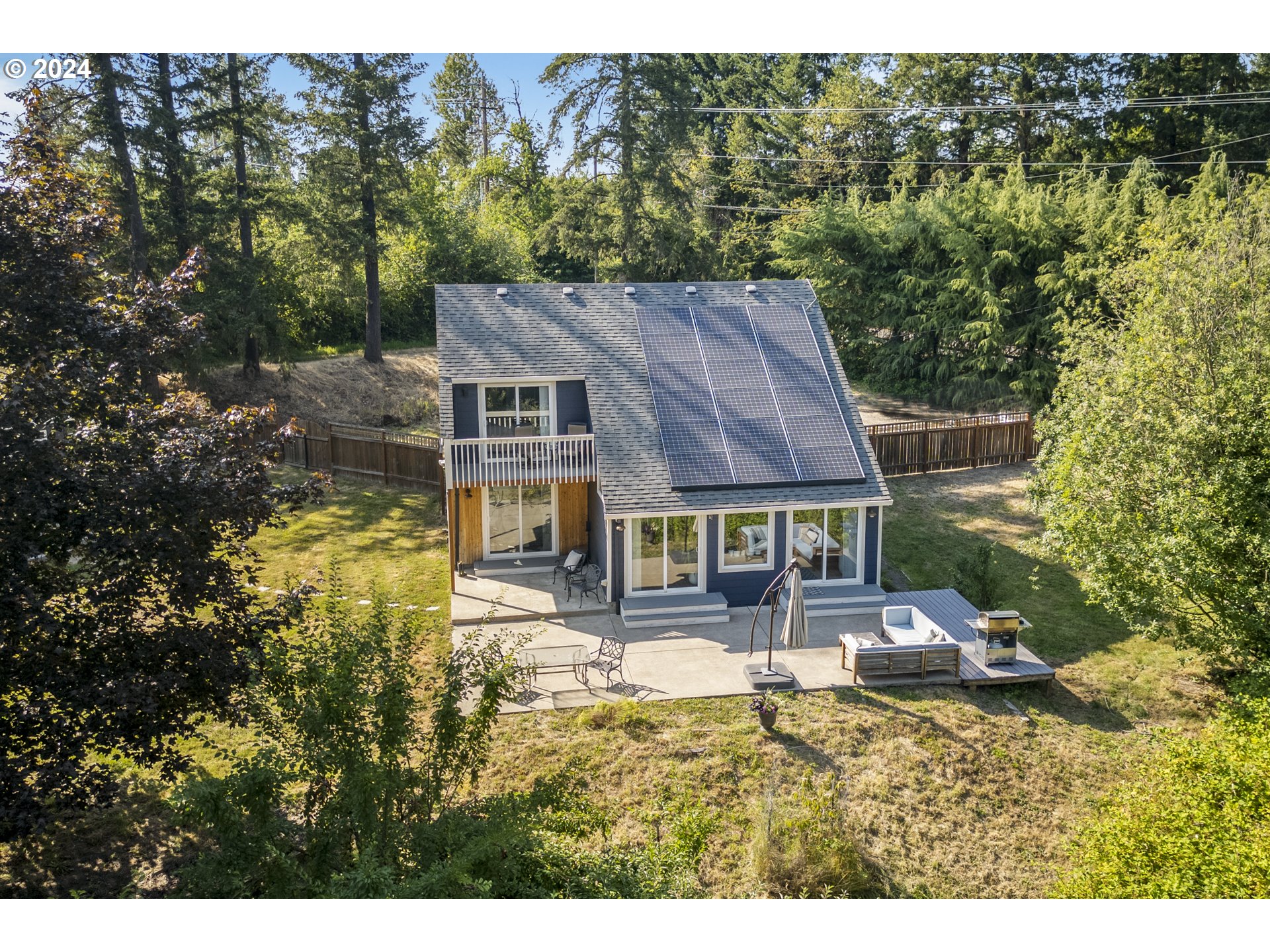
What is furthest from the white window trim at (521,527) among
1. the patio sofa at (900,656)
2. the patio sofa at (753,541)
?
the patio sofa at (900,656)

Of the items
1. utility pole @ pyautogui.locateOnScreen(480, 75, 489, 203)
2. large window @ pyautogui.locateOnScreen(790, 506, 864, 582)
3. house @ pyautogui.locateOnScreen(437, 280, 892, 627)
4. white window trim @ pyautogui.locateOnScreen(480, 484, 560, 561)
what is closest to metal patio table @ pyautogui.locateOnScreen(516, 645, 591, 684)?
house @ pyautogui.locateOnScreen(437, 280, 892, 627)

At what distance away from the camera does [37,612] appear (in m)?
7.54

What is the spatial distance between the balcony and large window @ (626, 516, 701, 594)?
1.63 metres

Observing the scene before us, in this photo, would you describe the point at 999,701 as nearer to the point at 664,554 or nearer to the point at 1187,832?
the point at 1187,832

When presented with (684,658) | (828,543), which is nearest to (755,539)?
(828,543)

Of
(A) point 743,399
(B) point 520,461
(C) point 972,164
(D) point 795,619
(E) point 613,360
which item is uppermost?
(C) point 972,164

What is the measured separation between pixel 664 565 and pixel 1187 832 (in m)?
9.41

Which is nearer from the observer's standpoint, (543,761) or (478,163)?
(543,761)

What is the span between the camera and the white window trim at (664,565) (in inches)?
625

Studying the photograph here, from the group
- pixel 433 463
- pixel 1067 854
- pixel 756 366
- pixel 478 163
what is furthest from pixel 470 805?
pixel 478 163

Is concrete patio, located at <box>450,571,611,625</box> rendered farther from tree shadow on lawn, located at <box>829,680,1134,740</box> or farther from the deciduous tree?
the deciduous tree

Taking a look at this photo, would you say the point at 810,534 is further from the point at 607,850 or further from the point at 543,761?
the point at 607,850

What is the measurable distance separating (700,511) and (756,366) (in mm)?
3859

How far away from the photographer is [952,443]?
2400 cm
